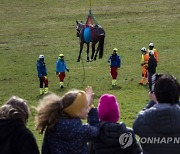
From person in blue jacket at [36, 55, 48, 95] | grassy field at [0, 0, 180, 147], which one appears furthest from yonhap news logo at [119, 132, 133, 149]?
person in blue jacket at [36, 55, 48, 95]

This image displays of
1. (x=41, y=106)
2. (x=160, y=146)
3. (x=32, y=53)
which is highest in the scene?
(x=41, y=106)

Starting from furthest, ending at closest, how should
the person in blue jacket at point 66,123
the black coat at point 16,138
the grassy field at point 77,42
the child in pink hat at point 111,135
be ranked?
1. the grassy field at point 77,42
2. the child in pink hat at point 111,135
3. the person in blue jacket at point 66,123
4. the black coat at point 16,138

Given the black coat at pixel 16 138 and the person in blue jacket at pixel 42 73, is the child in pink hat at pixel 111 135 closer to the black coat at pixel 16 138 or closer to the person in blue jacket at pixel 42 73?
the black coat at pixel 16 138

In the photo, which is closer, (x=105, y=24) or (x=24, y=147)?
(x=24, y=147)

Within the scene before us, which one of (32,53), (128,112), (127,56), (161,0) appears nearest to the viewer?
(128,112)

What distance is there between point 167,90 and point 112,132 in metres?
0.78

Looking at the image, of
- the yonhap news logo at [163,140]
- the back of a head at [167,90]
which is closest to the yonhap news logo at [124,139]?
the yonhap news logo at [163,140]

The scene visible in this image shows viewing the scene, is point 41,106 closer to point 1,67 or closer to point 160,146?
point 160,146

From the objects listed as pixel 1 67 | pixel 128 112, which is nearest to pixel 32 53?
pixel 1 67

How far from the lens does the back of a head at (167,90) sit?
19.4 feet

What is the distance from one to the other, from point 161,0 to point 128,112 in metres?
40.9

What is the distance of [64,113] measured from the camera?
19.9 feet

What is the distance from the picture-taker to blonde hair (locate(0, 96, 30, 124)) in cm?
576

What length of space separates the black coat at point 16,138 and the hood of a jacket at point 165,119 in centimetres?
129
